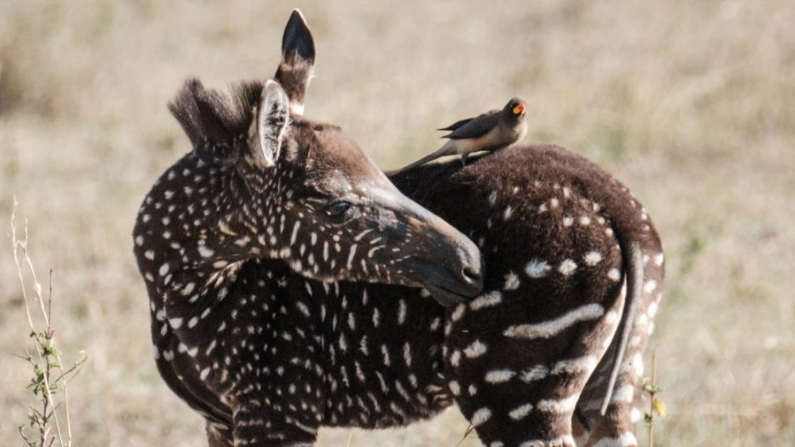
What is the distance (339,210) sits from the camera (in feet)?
16.8

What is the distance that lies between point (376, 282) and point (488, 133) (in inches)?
36.6

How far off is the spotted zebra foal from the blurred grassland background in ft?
6.87

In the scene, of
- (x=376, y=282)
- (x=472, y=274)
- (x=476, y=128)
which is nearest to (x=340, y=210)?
(x=376, y=282)

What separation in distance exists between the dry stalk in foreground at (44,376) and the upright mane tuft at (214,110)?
0.90m

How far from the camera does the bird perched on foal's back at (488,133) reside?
5.71 metres

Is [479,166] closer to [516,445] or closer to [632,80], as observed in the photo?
[516,445]

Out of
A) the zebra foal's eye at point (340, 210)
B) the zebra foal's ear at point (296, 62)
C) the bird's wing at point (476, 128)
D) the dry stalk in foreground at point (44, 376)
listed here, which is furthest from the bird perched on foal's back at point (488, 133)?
the dry stalk in foreground at point (44, 376)

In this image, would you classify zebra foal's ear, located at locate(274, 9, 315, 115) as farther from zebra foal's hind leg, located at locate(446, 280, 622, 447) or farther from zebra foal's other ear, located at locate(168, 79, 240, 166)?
zebra foal's hind leg, located at locate(446, 280, 622, 447)

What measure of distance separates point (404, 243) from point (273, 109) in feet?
2.65

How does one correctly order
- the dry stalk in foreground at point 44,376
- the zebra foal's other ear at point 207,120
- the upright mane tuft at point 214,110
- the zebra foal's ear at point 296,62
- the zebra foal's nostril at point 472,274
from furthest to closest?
the zebra foal's ear at point 296,62 < the zebra foal's other ear at point 207,120 < the upright mane tuft at point 214,110 < the dry stalk in foreground at point 44,376 < the zebra foal's nostril at point 472,274

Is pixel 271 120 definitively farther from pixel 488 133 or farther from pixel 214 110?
pixel 488 133

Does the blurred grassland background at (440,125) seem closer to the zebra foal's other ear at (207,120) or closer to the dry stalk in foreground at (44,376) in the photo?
the dry stalk in foreground at (44,376)

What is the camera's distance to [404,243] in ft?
16.4

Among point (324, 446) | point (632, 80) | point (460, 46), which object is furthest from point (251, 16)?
point (324, 446)
